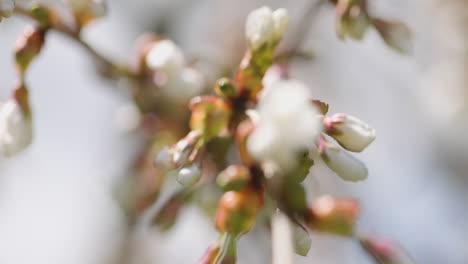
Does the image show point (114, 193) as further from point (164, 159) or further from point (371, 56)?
point (371, 56)

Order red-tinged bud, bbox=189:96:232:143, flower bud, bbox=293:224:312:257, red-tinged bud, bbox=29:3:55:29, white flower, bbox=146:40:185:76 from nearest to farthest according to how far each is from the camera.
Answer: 1. flower bud, bbox=293:224:312:257
2. red-tinged bud, bbox=189:96:232:143
3. red-tinged bud, bbox=29:3:55:29
4. white flower, bbox=146:40:185:76

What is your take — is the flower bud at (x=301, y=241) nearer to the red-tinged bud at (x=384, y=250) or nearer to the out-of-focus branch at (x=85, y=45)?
the red-tinged bud at (x=384, y=250)

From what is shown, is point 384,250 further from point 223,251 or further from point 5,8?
point 5,8

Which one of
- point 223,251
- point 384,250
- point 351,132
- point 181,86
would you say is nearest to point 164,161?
point 223,251

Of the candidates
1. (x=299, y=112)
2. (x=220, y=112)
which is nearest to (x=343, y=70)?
(x=220, y=112)

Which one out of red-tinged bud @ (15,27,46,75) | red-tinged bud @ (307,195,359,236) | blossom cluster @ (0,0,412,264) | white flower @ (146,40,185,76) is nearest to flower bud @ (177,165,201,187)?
blossom cluster @ (0,0,412,264)

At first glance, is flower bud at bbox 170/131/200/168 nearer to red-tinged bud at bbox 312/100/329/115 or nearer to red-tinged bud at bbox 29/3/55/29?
red-tinged bud at bbox 312/100/329/115

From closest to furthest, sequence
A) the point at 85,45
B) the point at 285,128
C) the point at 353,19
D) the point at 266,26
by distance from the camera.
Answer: the point at 285,128 < the point at 266,26 < the point at 353,19 < the point at 85,45
